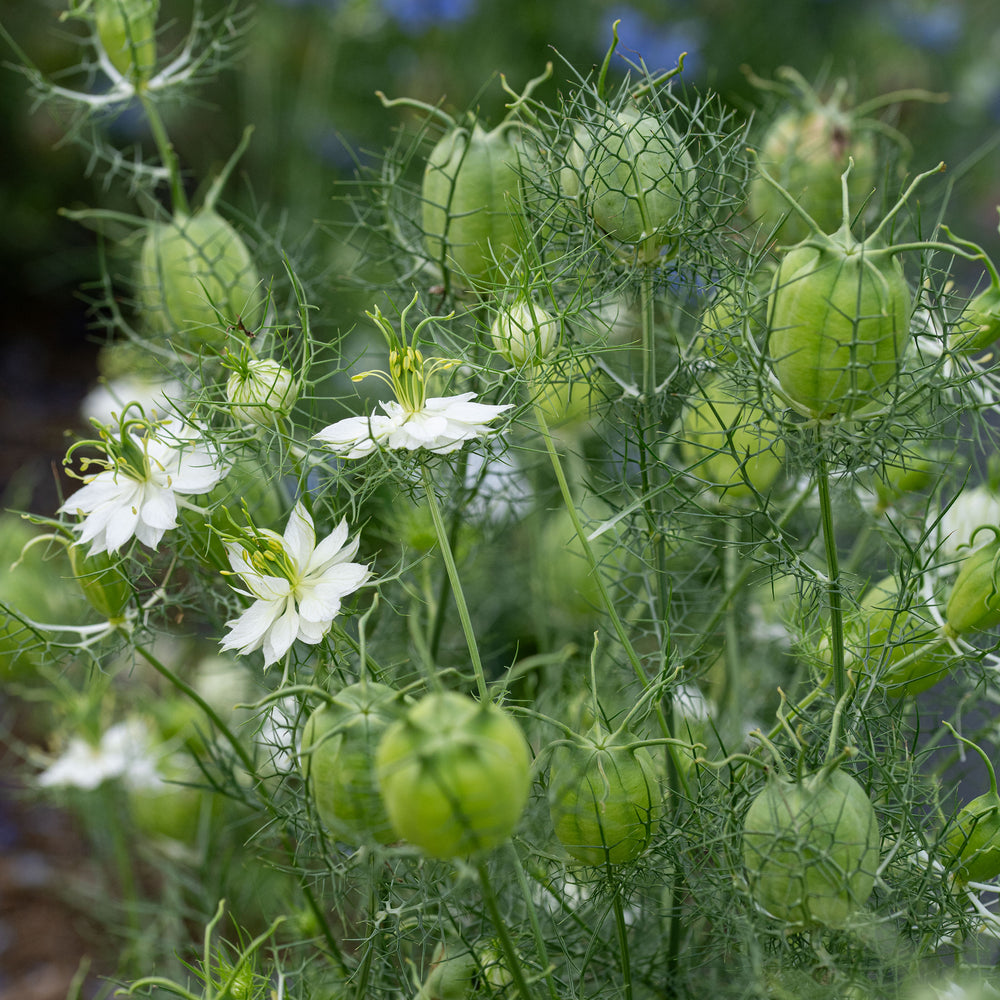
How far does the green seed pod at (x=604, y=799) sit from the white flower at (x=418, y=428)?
0.15m

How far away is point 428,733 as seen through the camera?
1.11 feet

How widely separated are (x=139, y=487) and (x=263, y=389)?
3.1 inches

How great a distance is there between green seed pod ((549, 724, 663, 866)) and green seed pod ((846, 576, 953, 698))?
5.2 inches

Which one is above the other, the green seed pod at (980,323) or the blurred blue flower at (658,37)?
the blurred blue flower at (658,37)

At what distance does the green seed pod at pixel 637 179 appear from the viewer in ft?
1.73

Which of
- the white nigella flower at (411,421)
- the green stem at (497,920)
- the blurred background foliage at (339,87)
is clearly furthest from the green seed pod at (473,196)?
the blurred background foliage at (339,87)

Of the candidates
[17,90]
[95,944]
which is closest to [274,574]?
[95,944]

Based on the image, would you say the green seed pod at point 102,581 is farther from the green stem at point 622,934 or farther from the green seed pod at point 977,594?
the green seed pod at point 977,594

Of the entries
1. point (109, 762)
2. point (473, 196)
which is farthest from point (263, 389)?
point (109, 762)

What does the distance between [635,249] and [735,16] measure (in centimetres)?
241

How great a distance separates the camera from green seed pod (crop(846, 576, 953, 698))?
0.52 m

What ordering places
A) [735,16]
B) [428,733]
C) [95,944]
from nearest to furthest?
[428,733] < [95,944] < [735,16]

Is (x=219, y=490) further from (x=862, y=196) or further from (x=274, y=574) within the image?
(x=862, y=196)

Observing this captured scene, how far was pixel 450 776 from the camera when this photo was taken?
0.33 m
